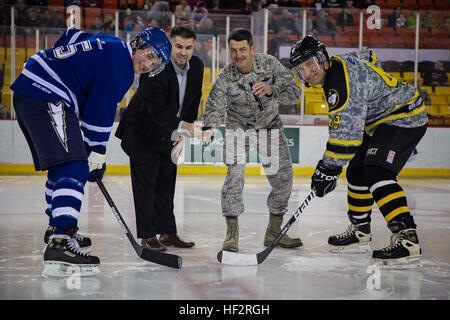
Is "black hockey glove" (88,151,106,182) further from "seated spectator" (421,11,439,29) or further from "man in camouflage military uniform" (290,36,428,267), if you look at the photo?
"seated spectator" (421,11,439,29)

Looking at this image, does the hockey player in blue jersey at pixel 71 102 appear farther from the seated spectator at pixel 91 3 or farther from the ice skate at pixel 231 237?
the seated spectator at pixel 91 3

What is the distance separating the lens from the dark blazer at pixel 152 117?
3.31m

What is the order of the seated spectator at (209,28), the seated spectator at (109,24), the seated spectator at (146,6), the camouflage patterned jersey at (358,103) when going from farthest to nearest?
the seated spectator at (146,6)
the seated spectator at (209,28)
the seated spectator at (109,24)
the camouflage patterned jersey at (358,103)

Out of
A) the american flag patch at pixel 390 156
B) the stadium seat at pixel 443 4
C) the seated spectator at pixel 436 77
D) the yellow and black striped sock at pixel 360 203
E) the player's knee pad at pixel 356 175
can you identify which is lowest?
the yellow and black striped sock at pixel 360 203

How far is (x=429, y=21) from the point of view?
863 centimetres

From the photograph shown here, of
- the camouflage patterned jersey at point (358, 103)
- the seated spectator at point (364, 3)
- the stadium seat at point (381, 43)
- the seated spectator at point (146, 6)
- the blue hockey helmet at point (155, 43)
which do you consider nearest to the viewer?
the blue hockey helmet at point (155, 43)

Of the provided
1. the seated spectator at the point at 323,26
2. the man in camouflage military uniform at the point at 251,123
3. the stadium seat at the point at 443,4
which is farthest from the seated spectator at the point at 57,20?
the stadium seat at the point at 443,4

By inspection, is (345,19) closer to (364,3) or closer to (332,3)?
(332,3)

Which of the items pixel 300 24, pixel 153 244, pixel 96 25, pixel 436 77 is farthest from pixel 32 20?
pixel 153 244

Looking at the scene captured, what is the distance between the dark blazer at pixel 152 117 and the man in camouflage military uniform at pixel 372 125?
0.72 meters

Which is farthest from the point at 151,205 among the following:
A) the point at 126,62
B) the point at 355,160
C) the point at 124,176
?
the point at 124,176

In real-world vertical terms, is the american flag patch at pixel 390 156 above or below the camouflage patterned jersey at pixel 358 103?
below

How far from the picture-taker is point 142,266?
292 centimetres
